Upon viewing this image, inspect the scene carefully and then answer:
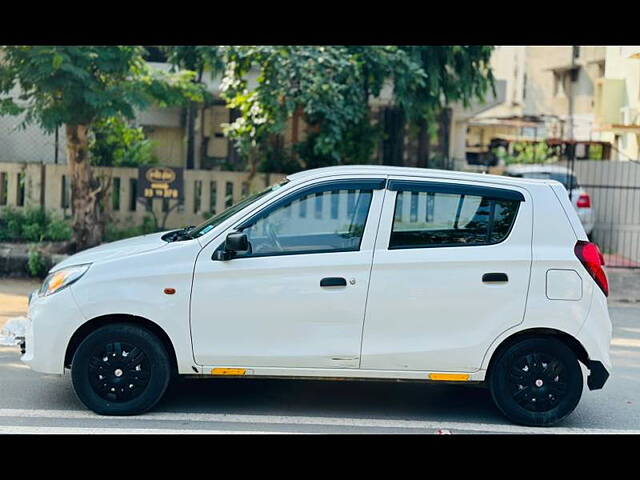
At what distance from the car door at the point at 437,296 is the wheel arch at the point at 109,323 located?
4.62 ft

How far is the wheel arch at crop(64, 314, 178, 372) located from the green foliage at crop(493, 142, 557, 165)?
908 inches

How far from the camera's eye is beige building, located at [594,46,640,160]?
2183cm

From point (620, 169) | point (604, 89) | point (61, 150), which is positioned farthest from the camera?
point (604, 89)

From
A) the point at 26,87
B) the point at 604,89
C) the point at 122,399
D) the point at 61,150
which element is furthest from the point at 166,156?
the point at 122,399

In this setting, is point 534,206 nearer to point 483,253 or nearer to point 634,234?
point 483,253

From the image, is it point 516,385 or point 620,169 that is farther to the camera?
point 620,169

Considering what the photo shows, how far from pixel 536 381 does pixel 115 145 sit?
10067 mm

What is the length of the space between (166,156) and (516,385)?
613 inches

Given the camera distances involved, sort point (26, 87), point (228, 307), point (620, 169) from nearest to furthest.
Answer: point (228, 307) < point (26, 87) < point (620, 169)

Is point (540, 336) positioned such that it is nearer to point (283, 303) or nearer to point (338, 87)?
point (283, 303)

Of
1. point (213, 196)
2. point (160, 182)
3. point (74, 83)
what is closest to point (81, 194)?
point (160, 182)

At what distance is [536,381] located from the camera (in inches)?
268

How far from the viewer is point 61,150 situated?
16594 millimetres

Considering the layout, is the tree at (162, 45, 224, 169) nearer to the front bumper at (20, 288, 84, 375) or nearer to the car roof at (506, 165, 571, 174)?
the car roof at (506, 165, 571, 174)
